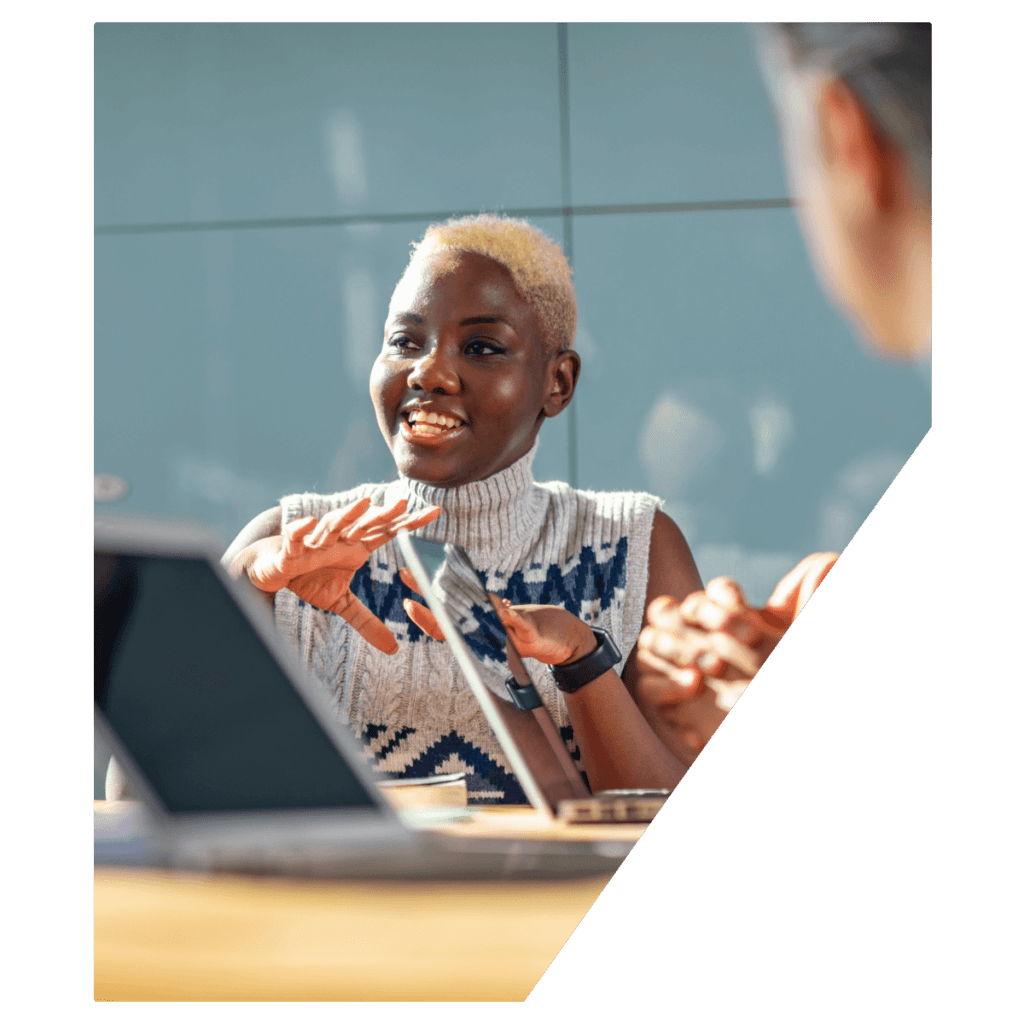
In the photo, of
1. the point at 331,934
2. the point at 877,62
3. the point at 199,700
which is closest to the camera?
the point at 331,934

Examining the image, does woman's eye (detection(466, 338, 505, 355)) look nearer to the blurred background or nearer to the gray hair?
the blurred background

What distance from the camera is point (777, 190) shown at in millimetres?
2125

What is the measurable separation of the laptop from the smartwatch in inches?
5.9

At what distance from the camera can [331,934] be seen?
191 centimetres

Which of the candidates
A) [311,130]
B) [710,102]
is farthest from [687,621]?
[311,130]

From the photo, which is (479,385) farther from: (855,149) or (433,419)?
(855,149)

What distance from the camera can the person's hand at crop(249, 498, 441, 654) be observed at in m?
2.05

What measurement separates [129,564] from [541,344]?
0.87m

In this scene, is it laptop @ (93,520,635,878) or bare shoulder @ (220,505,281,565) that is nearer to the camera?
laptop @ (93,520,635,878)

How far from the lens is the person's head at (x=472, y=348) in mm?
2047

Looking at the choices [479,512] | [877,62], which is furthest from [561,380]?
[877,62]

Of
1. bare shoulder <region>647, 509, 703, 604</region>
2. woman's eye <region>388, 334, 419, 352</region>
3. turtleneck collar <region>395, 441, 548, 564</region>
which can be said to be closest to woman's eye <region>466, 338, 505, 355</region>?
woman's eye <region>388, 334, 419, 352</region>

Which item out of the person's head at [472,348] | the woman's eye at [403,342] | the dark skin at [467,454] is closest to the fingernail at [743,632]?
the dark skin at [467,454]

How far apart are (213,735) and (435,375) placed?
0.78 meters
